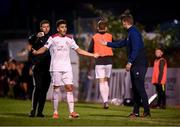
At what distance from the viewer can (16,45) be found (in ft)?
107

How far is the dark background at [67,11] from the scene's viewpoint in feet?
140

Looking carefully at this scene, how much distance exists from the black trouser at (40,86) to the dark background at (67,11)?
26717 millimetres

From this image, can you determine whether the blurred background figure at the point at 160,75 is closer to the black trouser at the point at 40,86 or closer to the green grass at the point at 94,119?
the green grass at the point at 94,119

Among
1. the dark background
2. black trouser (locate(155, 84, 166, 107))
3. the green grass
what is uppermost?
the dark background

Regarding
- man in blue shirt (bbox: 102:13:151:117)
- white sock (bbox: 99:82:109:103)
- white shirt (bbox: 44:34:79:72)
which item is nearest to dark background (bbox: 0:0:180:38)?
white sock (bbox: 99:82:109:103)

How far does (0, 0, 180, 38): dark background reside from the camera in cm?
4269

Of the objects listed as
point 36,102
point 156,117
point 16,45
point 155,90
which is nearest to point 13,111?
point 36,102

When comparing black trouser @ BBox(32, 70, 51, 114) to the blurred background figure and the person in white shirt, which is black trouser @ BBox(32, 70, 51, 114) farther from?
the blurred background figure

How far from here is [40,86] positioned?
15.3m

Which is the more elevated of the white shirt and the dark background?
the dark background

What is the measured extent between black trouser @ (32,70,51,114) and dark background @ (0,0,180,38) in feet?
87.7

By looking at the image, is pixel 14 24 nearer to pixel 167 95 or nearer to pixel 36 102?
pixel 167 95

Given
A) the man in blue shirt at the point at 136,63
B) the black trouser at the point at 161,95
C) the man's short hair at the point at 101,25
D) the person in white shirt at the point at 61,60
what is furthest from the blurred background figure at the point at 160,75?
the person in white shirt at the point at 61,60

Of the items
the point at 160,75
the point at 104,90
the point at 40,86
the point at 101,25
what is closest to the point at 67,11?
the point at 160,75
